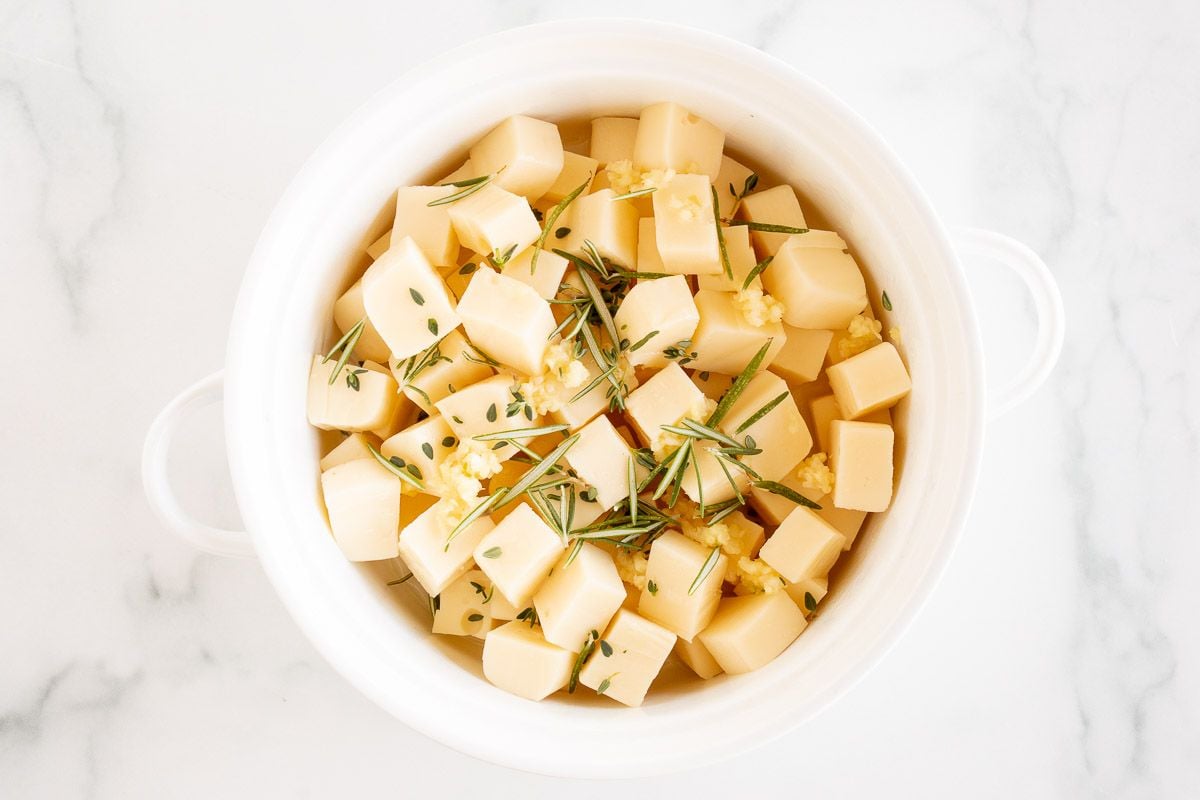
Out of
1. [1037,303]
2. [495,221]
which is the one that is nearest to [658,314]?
[495,221]

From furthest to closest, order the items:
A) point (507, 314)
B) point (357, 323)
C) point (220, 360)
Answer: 1. point (220, 360)
2. point (357, 323)
3. point (507, 314)

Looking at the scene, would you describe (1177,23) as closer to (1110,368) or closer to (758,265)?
(1110,368)

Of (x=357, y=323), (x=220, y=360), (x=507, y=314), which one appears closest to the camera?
(x=507, y=314)

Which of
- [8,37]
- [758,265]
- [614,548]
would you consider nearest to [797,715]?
[614,548]

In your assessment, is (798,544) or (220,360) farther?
(220,360)

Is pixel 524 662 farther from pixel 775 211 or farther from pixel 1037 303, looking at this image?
pixel 1037 303

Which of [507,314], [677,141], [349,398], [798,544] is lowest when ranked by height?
[798,544]

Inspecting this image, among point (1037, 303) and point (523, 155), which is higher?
point (523, 155)

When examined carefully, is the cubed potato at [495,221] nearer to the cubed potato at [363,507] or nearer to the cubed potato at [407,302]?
the cubed potato at [407,302]
